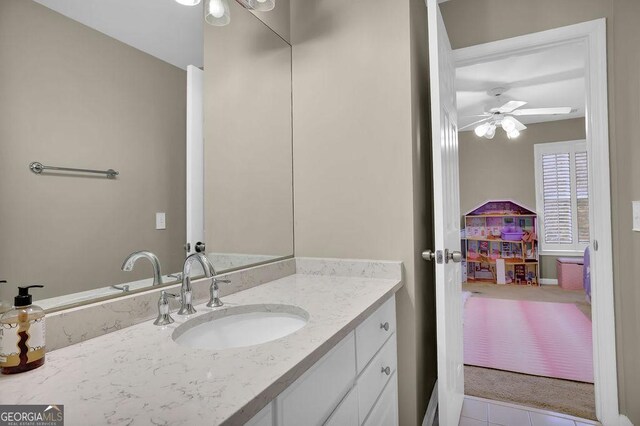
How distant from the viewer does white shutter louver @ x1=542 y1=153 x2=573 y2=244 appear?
17.4 ft

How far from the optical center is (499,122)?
168 inches

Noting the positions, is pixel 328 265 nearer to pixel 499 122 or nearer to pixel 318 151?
pixel 318 151

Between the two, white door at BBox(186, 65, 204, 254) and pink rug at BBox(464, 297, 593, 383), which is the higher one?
white door at BBox(186, 65, 204, 254)

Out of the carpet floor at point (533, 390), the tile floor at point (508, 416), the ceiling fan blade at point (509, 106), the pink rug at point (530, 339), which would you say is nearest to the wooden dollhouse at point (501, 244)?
the pink rug at point (530, 339)

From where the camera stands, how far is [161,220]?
1189 mm

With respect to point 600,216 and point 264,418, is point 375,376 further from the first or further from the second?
point 600,216

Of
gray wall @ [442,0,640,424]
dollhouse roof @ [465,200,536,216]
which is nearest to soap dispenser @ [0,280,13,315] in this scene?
gray wall @ [442,0,640,424]

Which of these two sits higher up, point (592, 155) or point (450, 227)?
point (592, 155)

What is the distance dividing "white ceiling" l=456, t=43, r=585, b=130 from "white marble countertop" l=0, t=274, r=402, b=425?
289 cm

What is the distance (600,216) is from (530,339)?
5.38 ft

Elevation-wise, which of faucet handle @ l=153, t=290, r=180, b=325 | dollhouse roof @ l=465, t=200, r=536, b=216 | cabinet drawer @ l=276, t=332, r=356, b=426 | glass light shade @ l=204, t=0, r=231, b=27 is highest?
glass light shade @ l=204, t=0, r=231, b=27

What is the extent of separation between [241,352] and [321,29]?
1.67 meters

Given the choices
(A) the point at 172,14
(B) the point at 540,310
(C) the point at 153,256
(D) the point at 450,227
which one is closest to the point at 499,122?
(B) the point at 540,310

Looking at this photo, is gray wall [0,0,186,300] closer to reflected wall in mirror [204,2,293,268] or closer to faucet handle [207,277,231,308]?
faucet handle [207,277,231,308]
